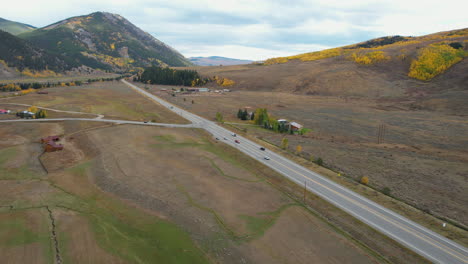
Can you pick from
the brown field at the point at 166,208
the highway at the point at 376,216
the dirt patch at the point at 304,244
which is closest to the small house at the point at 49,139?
the brown field at the point at 166,208

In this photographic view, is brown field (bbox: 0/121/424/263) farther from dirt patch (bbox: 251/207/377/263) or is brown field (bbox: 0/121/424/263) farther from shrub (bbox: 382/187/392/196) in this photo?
shrub (bbox: 382/187/392/196)

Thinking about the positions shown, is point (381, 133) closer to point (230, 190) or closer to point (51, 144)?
point (230, 190)

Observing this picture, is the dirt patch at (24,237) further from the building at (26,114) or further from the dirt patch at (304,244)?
the building at (26,114)

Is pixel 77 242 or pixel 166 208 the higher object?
pixel 166 208

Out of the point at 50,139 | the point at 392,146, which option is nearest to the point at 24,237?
the point at 50,139

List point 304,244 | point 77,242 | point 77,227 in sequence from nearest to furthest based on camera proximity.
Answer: point 77,242 < point 304,244 < point 77,227

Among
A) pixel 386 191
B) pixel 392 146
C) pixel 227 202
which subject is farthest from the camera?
pixel 392 146

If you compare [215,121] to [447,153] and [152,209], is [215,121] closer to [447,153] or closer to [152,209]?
[152,209]
